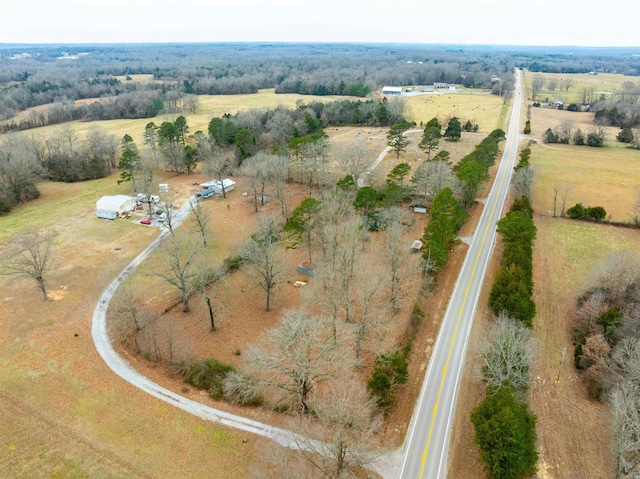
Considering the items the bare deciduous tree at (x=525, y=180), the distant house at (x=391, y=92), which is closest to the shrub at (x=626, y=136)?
the bare deciduous tree at (x=525, y=180)

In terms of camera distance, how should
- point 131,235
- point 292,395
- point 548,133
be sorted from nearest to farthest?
point 292,395, point 131,235, point 548,133

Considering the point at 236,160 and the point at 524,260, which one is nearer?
the point at 524,260

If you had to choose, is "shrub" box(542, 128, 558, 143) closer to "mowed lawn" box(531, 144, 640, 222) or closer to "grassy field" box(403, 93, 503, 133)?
"mowed lawn" box(531, 144, 640, 222)

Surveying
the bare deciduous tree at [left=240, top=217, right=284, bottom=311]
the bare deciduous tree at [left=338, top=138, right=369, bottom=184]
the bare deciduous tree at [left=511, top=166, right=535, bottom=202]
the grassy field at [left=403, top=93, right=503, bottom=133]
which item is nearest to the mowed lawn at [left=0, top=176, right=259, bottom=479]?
the bare deciduous tree at [left=240, top=217, right=284, bottom=311]

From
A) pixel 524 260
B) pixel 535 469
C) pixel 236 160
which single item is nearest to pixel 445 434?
pixel 535 469

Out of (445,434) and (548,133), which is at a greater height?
(548,133)

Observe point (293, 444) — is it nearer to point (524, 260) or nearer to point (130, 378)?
point (130, 378)

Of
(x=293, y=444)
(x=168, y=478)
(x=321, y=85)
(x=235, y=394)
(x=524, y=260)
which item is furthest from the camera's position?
(x=321, y=85)

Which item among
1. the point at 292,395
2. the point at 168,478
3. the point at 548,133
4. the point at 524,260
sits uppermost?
the point at 548,133
